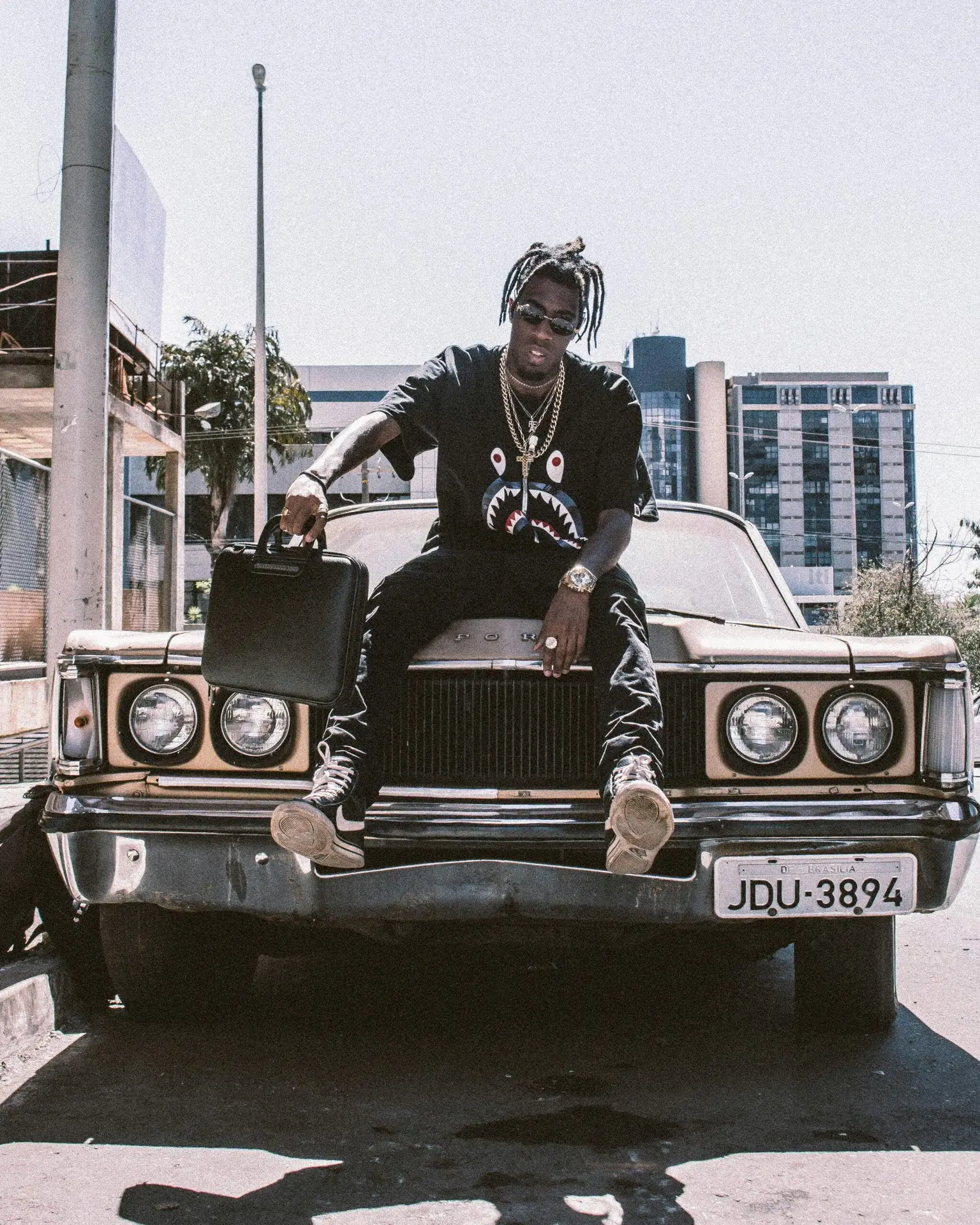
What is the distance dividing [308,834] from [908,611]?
31.9m

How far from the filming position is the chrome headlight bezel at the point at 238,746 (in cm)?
334

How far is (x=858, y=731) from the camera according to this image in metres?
3.30

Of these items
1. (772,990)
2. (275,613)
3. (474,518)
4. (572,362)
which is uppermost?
(572,362)

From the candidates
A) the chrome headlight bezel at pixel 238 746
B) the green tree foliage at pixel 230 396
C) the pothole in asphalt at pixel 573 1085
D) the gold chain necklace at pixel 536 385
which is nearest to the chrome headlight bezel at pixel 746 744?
the pothole in asphalt at pixel 573 1085

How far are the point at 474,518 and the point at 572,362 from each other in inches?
22.0

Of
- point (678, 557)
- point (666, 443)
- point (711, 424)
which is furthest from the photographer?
point (666, 443)

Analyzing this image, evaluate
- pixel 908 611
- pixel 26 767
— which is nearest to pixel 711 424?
pixel 908 611

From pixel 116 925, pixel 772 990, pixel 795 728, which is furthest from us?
pixel 772 990

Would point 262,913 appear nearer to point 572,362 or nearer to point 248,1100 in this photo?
point 248,1100

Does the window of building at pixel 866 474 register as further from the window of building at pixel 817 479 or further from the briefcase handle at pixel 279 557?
the briefcase handle at pixel 279 557

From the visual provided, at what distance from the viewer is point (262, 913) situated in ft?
10.2

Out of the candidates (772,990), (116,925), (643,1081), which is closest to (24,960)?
(116,925)

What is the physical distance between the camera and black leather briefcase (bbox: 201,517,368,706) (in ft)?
9.95

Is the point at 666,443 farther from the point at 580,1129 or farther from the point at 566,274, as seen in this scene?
the point at 580,1129
